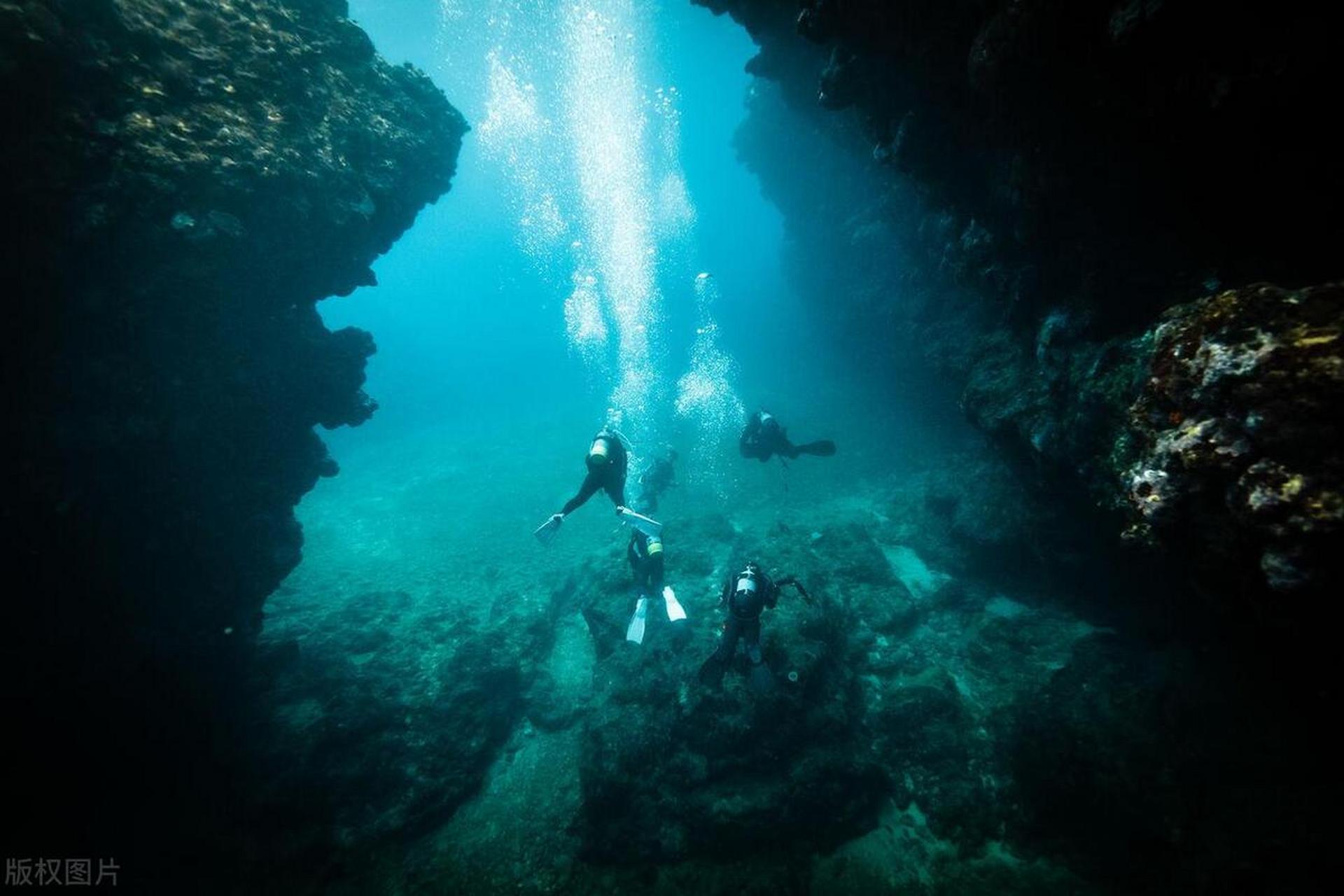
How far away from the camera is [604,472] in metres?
10.5

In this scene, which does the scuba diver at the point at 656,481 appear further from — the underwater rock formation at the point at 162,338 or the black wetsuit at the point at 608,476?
the underwater rock formation at the point at 162,338

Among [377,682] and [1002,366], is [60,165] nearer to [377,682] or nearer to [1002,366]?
[377,682]

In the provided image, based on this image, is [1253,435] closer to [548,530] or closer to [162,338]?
[548,530]

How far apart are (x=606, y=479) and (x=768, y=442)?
583cm

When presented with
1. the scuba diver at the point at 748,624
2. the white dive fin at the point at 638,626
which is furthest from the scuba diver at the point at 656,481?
the scuba diver at the point at 748,624

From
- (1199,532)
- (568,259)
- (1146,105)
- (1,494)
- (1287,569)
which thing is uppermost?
(568,259)

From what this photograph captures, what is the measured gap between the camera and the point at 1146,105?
16.6 ft

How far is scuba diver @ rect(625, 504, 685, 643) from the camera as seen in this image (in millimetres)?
9133

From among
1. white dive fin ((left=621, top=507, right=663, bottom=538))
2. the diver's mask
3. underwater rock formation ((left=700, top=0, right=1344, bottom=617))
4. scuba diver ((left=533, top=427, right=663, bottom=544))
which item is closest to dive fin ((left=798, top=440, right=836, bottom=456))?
underwater rock formation ((left=700, top=0, right=1344, bottom=617))

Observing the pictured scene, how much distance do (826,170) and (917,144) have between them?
15.7 metres

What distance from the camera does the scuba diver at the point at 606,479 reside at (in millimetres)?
10297

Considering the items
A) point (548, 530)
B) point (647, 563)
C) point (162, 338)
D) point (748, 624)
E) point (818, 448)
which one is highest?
point (162, 338)

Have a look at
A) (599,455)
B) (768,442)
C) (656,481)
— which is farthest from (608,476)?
(656,481)

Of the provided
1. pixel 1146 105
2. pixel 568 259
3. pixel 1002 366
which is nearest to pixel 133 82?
pixel 1146 105
